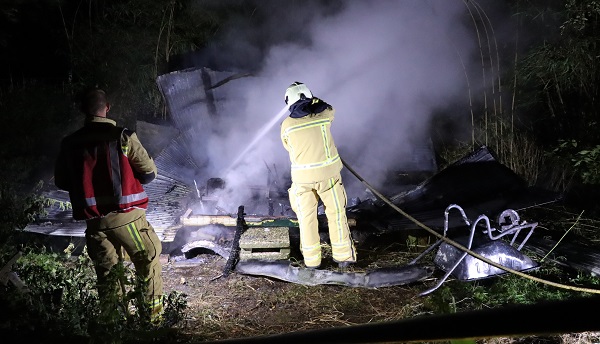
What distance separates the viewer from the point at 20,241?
5504 mm

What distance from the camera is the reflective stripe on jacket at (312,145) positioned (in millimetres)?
4457

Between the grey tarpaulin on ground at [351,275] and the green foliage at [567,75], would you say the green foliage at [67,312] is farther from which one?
the green foliage at [567,75]

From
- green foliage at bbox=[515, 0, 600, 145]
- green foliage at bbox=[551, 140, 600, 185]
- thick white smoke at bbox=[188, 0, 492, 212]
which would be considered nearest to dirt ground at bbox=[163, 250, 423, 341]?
thick white smoke at bbox=[188, 0, 492, 212]

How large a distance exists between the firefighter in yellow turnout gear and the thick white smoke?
2622 millimetres

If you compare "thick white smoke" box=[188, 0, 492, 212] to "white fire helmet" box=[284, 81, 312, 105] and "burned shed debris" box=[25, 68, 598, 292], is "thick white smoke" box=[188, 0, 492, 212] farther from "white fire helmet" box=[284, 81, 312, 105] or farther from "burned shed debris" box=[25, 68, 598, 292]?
"white fire helmet" box=[284, 81, 312, 105]

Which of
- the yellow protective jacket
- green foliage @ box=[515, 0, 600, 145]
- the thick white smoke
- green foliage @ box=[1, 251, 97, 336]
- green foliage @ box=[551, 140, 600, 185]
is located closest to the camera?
green foliage @ box=[1, 251, 97, 336]

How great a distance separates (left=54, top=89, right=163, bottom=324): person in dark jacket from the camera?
3299 mm

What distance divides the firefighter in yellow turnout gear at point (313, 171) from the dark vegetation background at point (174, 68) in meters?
3.38

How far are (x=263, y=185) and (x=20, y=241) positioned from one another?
3553 millimetres

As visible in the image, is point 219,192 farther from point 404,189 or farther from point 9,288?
point 9,288

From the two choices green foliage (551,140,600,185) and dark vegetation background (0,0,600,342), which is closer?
green foliage (551,140,600,185)

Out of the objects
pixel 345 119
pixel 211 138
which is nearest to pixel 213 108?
pixel 211 138

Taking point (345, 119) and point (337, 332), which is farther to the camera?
point (345, 119)

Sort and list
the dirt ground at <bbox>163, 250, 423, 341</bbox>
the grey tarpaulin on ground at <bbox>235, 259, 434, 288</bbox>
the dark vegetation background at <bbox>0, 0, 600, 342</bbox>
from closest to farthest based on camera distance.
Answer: the dirt ground at <bbox>163, 250, 423, 341</bbox> < the grey tarpaulin on ground at <bbox>235, 259, 434, 288</bbox> < the dark vegetation background at <bbox>0, 0, 600, 342</bbox>
